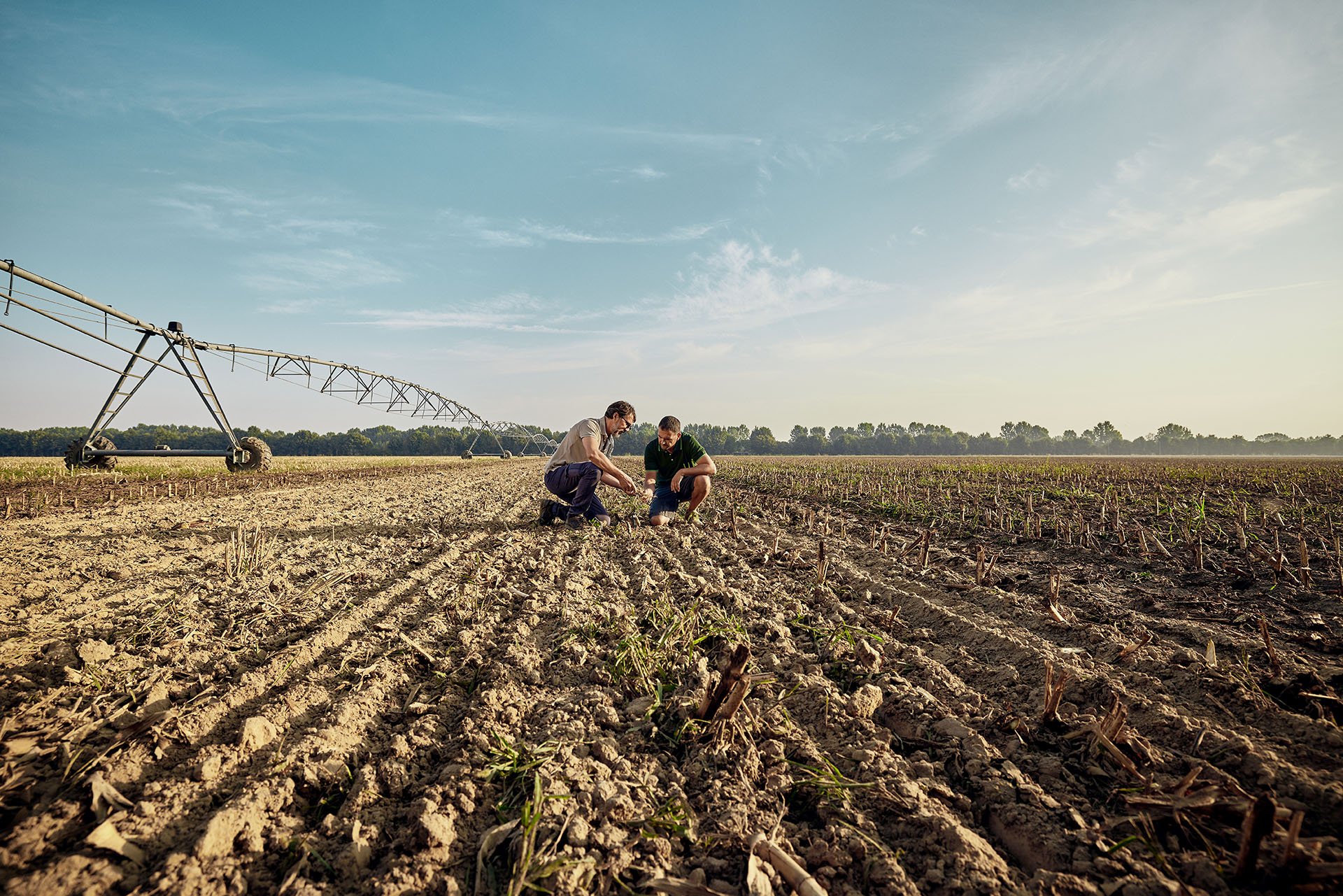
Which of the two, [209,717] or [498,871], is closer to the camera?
[498,871]

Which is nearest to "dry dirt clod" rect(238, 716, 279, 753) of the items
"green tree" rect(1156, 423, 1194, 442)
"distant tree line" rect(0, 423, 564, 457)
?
"distant tree line" rect(0, 423, 564, 457)

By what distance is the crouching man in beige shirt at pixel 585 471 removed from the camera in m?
6.58

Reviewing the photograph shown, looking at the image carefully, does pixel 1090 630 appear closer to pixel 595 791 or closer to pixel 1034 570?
pixel 1034 570

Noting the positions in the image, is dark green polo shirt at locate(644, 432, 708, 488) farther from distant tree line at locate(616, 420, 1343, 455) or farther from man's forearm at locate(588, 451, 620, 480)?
distant tree line at locate(616, 420, 1343, 455)

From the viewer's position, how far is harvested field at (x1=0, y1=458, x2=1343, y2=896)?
5.39 ft

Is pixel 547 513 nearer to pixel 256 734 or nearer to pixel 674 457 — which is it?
pixel 674 457

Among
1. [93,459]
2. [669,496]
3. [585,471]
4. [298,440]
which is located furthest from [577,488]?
[298,440]

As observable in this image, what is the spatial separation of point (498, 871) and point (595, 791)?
40cm

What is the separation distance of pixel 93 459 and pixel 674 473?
52.9ft

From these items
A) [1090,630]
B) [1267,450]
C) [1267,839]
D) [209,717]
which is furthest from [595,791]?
[1267,450]

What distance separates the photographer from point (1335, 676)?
2.74 metres

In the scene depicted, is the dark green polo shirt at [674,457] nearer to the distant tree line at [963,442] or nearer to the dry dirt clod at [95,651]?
the dry dirt clod at [95,651]

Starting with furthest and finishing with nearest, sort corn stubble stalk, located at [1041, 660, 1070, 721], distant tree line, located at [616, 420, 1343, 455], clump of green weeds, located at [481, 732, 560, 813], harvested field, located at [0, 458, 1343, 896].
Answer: distant tree line, located at [616, 420, 1343, 455], corn stubble stalk, located at [1041, 660, 1070, 721], clump of green weeds, located at [481, 732, 560, 813], harvested field, located at [0, 458, 1343, 896]

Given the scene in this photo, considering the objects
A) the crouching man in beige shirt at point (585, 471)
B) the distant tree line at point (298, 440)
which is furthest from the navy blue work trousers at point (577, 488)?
the distant tree line at point (298, 440)
